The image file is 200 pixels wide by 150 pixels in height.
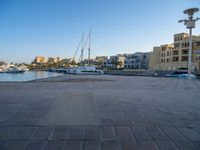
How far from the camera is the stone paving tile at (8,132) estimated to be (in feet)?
9.91

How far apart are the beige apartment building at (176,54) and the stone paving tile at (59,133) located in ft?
187

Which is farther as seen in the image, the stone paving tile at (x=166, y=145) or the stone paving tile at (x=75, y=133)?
the stone paving tile at (x=75, y=133)

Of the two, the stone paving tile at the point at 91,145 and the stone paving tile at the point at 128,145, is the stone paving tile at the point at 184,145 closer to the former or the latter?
the stone paving tile at the point at 128,145

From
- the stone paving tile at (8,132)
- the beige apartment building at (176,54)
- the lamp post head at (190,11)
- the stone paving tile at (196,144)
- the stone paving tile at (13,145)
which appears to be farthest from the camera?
the beige apartment building at (176,54)

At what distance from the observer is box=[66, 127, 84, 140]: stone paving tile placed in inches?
120

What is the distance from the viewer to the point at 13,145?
274 cm

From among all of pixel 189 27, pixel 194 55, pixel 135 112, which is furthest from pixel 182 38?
pixel 135 112

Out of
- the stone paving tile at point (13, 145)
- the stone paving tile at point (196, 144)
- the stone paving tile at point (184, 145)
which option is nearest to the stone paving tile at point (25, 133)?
the stone paving tile at point (13, 145)

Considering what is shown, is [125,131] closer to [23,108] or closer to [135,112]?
[135,112]

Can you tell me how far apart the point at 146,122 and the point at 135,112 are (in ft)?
2.71

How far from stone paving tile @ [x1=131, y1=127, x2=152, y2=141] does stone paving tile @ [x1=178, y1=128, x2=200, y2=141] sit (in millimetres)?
662

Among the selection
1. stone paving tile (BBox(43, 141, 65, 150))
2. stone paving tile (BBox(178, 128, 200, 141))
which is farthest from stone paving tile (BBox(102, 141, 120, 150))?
stone paving tile (BBox(178, 128, 200, 141))

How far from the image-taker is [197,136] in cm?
320

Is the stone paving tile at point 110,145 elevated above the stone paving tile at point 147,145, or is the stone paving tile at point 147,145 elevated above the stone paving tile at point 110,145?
the stone paving tile at point 110,145
